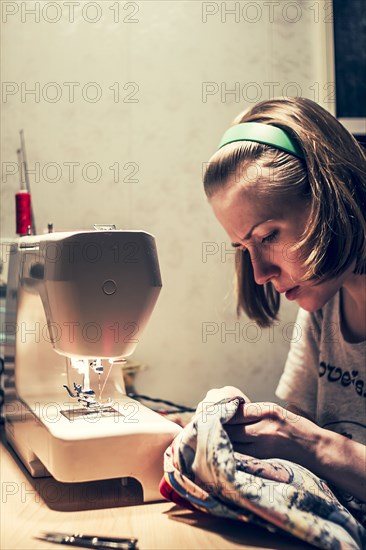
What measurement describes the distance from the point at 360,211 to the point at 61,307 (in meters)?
0.55

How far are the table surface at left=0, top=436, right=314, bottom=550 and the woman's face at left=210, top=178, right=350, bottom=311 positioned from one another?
0.47 m

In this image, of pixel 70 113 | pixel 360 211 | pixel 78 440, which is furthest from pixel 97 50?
pixel 78 440

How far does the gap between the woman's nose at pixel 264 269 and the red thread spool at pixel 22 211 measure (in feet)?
2.21

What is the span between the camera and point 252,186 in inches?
46.7

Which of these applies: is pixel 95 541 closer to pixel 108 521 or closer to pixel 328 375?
pixel 108 521

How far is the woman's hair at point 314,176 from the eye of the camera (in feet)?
3.75

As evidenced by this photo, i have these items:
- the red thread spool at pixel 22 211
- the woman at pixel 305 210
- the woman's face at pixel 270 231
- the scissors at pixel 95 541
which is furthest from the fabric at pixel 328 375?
the red thread spool at pixel 22 211

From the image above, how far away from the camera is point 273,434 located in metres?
0.95

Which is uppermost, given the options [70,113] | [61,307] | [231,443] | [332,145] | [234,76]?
[234,76]

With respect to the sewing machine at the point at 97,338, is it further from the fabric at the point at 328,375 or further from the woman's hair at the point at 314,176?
the fabric at the point at 328,375

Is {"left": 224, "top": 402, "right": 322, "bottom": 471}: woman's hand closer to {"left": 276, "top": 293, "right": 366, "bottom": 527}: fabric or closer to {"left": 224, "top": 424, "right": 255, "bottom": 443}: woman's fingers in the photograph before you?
{"left": 224, "top": 424, "right": 255, "bottom": 443}: woman's fingers

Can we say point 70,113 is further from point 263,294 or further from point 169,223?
point 263,294

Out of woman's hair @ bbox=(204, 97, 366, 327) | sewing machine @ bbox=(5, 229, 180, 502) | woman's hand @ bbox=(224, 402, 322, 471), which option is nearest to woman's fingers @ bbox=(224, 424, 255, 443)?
woman's hand @ bbox=(224, 402, 322, 471)

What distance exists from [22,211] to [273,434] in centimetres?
96
